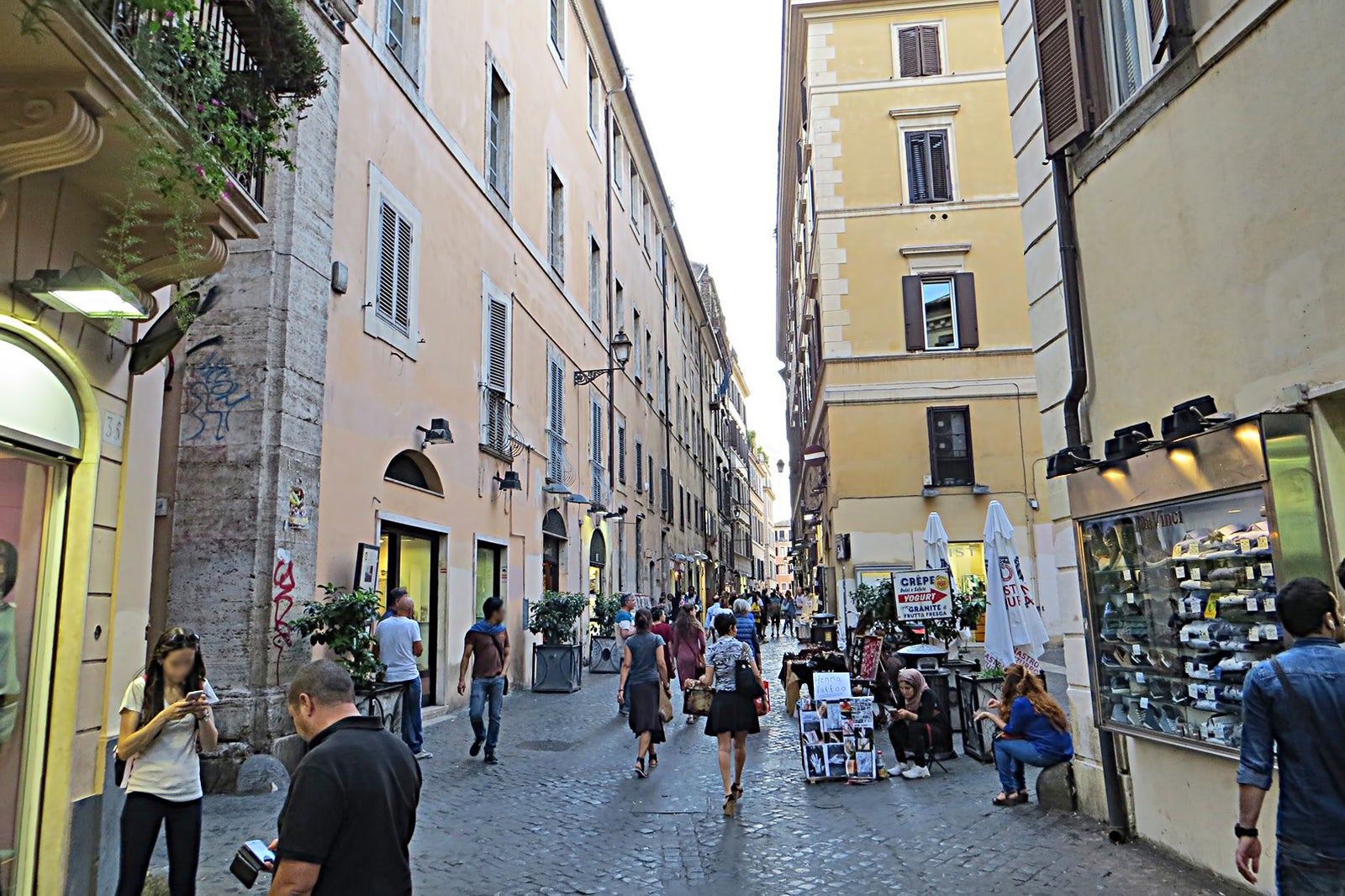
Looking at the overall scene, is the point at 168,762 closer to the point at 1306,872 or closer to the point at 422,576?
the point at 1306,872

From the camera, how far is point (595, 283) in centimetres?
2331

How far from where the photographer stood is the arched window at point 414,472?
1158 cm

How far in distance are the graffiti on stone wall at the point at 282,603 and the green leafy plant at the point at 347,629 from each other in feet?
0.41

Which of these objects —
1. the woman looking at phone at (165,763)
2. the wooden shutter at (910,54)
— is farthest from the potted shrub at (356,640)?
the wooden shutter at (910,54)

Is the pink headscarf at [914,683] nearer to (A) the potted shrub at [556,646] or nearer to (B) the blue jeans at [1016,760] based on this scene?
(B) the blue jeans at [1016,760]

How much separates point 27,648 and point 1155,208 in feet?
22.5

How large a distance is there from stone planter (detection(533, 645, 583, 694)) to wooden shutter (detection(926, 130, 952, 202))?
13817mm

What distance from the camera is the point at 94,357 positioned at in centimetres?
523

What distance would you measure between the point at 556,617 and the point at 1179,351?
38.0 ft

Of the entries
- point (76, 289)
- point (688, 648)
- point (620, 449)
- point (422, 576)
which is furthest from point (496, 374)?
point (76, 289)

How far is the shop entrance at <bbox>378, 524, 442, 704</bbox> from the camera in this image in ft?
38.0

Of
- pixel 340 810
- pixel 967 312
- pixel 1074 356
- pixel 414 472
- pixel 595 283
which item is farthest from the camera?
pixel 595 283

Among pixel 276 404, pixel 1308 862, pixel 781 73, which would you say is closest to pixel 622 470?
pixel 781 73

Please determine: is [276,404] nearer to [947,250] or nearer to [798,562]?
[947,250]
